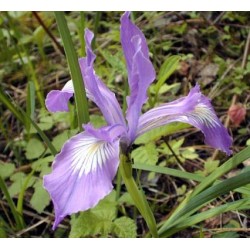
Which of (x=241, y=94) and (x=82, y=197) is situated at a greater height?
(x=82, y=197)

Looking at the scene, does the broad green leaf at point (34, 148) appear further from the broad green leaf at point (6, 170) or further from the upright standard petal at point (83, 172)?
the upright standard petal at point (83, 172)

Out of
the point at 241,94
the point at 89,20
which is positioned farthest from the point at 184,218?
the point at 89,20

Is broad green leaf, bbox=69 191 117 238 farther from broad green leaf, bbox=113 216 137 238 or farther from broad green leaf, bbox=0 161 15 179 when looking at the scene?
broad green leaf, bbox=0 161 15 179

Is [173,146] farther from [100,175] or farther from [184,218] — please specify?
[100,175]

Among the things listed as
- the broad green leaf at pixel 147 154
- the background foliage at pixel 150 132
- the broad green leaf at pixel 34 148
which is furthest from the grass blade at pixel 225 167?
the broad green leaf at pixel 34 148

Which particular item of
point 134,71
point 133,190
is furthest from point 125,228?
point 134,71

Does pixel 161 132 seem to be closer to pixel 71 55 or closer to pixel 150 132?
pixel 150 132
